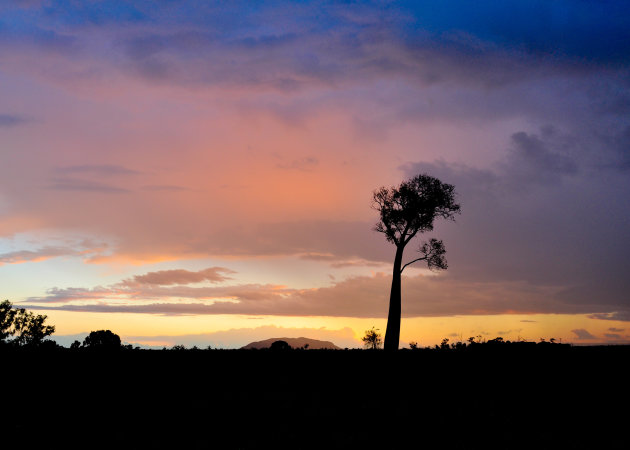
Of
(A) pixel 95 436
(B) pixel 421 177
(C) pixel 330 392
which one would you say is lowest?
(A) pixel 95 436

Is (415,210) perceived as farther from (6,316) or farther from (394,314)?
(6,316)

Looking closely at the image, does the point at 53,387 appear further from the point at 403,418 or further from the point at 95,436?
the point at 403,418

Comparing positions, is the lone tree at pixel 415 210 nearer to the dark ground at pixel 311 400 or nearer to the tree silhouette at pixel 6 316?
the dark ground at pixel 311 400

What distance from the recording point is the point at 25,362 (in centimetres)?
1986

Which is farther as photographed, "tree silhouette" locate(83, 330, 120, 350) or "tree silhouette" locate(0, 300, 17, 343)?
"tree silhouette" locate(0, 300, 17, 343)

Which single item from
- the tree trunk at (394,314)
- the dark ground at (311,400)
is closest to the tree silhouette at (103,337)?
the dark ground at (311,400)

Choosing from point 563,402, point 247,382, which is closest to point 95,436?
point 247,382

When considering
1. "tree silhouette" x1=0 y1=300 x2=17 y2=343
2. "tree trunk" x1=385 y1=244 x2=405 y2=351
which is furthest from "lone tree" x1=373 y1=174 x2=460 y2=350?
"tree silhouette" x1=0 y1=300 x2=17 y2=343

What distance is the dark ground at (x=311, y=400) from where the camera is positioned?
13.6 m

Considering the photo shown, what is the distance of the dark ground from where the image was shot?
535 inches

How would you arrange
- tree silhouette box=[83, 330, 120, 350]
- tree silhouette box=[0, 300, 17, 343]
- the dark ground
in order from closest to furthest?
1. the dark ground
2. tree silhouette box=[83, 330, 120, 350]
3. tree silhouette box=[0, 300, 17, 343]

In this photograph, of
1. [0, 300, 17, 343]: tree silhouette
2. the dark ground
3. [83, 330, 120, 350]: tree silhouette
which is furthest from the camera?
[0, 300, 17, 343]: tree silhouette

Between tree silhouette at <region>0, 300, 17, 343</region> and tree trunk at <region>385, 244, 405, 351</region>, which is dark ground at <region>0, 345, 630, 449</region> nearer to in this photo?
→ tree trunk at <region>385, 244, 405, 351</region>

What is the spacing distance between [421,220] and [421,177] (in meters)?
3.59
